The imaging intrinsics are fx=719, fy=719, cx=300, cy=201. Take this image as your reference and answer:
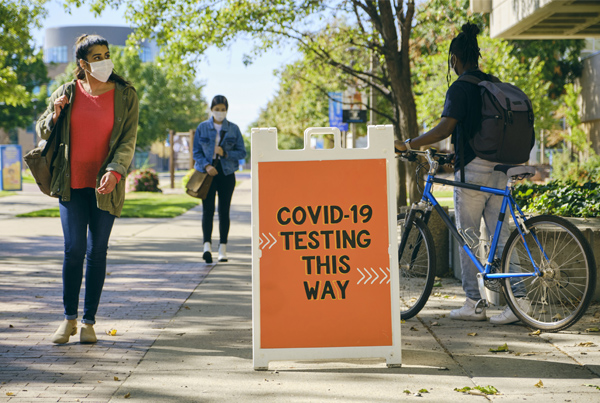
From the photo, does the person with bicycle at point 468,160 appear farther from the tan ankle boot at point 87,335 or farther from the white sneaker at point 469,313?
the tan ankle boot at point 87,335

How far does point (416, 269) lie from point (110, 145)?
2424mm

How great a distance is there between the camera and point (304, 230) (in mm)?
4148

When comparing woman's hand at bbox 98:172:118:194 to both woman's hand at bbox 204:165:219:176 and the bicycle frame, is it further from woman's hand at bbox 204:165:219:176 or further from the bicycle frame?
woman's hand at bbox 204:165:219:176

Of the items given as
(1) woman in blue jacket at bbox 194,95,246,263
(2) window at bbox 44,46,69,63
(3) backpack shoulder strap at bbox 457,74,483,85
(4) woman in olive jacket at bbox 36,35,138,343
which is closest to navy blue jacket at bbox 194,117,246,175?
(1) woman in blue jacket at bbox 194,95,246,263

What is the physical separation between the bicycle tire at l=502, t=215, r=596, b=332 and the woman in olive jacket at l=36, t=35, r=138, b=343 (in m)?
2.70

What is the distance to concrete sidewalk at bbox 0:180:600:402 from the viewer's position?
3.69 m

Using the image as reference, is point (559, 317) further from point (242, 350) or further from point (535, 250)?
point (242, 350)

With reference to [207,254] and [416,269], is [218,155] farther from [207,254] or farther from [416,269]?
[416,269]

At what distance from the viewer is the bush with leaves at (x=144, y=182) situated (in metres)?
28.0

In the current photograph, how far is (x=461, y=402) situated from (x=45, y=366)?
7.78 feet

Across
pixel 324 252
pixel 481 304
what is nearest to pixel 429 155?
pixel 481 304

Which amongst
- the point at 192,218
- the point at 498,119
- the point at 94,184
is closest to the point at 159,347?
the point at 94,184

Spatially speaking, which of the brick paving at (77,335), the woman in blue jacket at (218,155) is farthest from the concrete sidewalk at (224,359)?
the woman in blue jacket at (218,155)

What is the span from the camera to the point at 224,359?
4395mm
